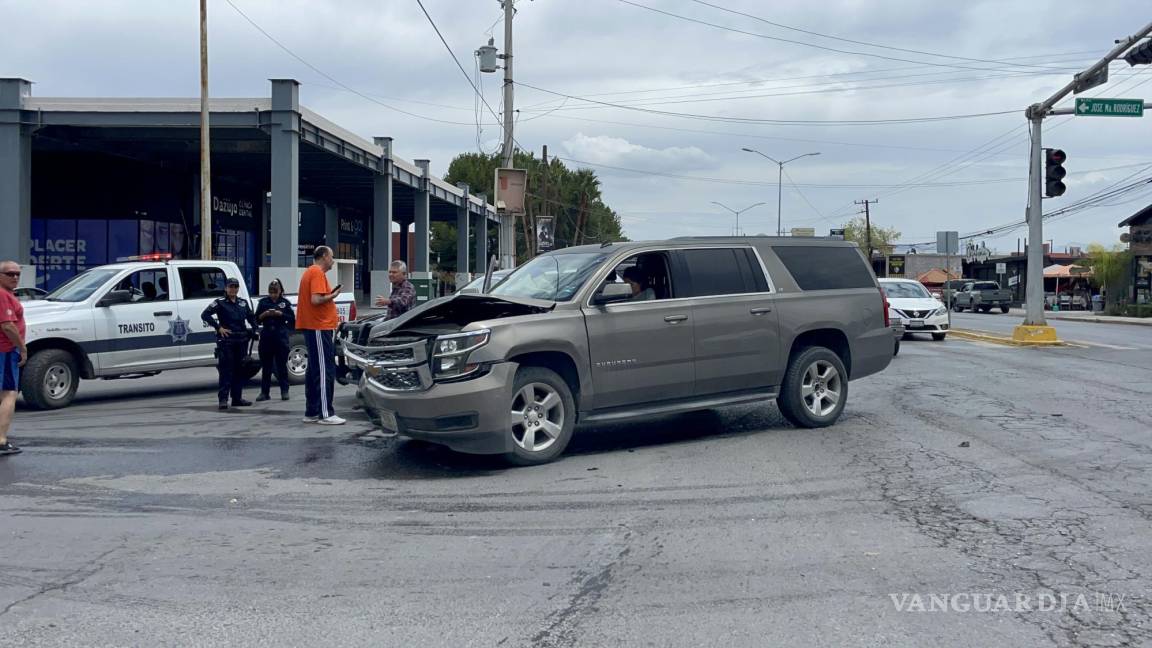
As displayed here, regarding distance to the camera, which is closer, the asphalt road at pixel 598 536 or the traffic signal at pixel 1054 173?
the asphalt road at pixel 598 536

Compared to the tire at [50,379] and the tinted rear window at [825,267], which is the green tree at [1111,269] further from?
the tire at [50,379]

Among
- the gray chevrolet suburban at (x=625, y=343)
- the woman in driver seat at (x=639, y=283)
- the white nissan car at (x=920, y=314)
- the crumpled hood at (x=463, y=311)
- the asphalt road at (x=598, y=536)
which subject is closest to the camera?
the asphalt road at (x=598, y=536)

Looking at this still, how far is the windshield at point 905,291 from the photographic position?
23.9 m

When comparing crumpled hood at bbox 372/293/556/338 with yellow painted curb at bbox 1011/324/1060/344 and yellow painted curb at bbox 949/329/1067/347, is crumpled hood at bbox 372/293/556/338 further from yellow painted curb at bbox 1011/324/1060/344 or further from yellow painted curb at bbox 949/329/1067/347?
yellow painted curb at bbox 1011/324/1060/344

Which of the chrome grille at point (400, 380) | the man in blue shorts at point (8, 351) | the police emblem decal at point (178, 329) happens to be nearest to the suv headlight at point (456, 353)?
the chrome grille at point (400, 380)

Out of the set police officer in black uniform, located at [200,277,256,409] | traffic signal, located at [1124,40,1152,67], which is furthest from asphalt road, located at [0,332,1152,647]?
traffic signal, located at [1124,40,1152,67]

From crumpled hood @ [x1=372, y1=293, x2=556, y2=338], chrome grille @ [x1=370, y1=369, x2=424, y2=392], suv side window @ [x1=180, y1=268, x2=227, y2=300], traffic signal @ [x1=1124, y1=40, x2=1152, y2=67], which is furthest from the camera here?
traffic signal @ [x1=1124, y1=40, x2=1152, y2=67]

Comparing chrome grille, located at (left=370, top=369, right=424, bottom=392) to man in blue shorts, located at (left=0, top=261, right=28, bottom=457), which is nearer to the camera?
chrome grille, located at (left=370, top=369, right=424, bottom=392)

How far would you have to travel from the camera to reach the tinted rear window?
10023 mm

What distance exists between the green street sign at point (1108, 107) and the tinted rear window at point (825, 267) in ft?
44.0

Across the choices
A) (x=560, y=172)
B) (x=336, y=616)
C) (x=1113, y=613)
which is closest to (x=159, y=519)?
(x=336, y=616)

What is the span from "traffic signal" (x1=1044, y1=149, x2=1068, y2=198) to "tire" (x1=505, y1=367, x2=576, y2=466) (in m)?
17.2

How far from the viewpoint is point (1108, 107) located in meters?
20.9

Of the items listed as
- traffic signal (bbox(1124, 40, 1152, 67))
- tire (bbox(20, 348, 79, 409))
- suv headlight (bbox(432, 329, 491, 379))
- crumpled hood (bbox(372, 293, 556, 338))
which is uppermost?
traffic signal (bbox(1124, 40, 1152, 67))
